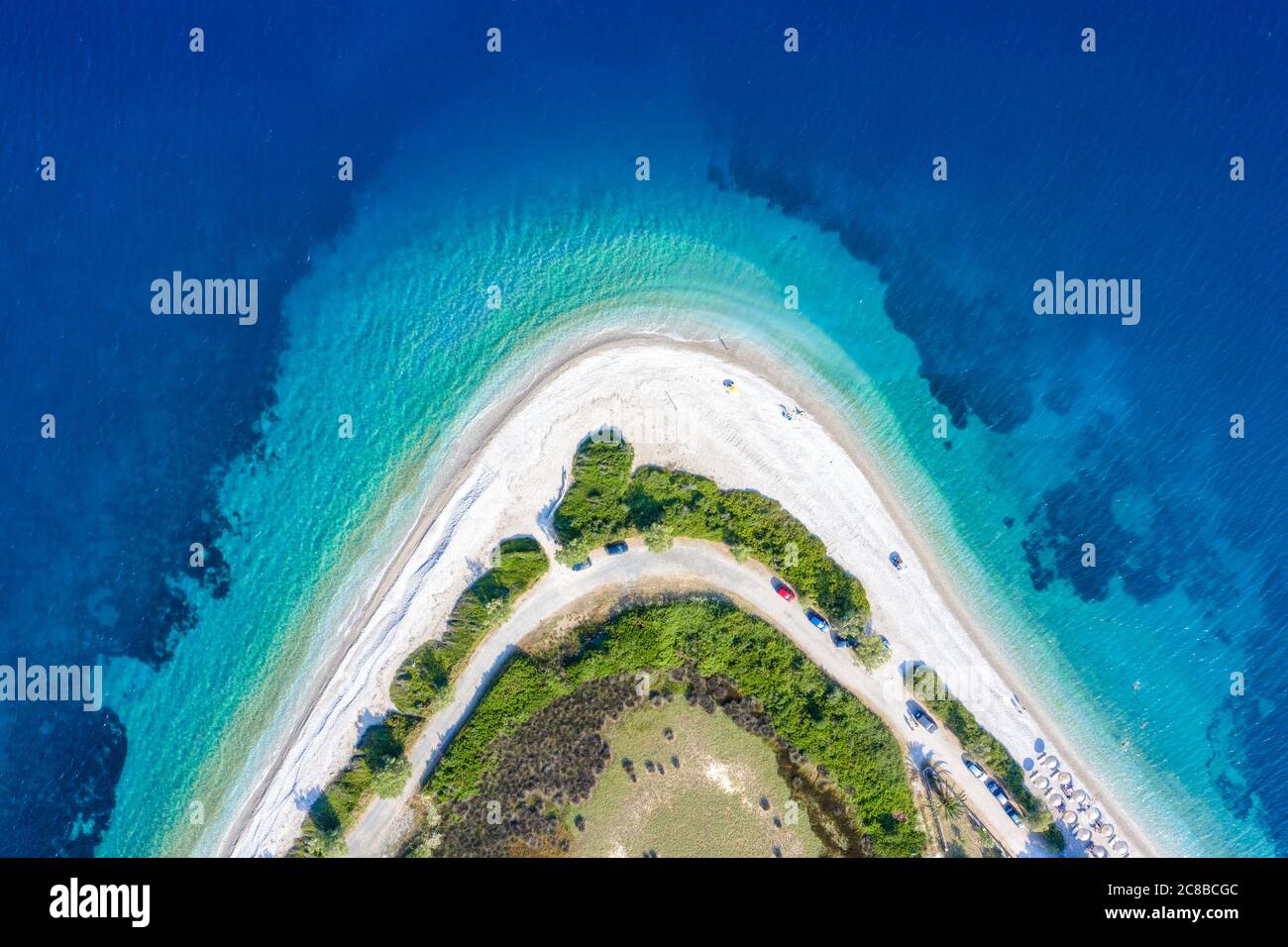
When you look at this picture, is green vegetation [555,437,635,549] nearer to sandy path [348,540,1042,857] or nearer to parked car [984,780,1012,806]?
sandy path [348,540,1042,857]

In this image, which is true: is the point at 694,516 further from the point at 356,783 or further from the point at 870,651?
the point at 356,783

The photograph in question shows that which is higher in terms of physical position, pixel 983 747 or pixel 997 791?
pixel 983 747

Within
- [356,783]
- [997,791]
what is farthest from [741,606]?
[356,783]

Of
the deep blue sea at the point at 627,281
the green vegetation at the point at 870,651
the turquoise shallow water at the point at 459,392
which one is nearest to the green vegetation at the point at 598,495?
the turquoise shallow water at the point at 459,392

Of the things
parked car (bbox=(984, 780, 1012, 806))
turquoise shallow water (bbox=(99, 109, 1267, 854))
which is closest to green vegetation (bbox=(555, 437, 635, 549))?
turquoise shallow water (bbox=(99, 109, 1267, 854))

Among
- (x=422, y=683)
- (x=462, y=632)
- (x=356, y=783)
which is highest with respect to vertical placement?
(x=462, y=632)
